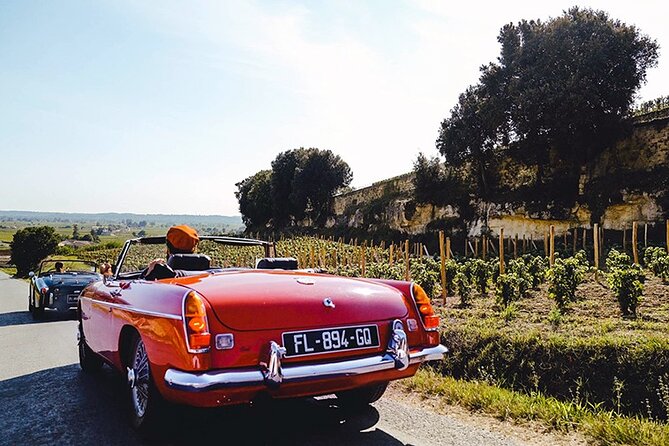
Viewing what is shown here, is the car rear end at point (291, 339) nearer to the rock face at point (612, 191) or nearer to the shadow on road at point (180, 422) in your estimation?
the shadow on road at point (180, 422)

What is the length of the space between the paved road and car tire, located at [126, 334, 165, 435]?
0.10 m

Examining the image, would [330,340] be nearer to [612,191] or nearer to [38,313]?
[38,313]

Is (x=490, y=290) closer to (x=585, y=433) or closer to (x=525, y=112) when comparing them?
(x=585, y=433)

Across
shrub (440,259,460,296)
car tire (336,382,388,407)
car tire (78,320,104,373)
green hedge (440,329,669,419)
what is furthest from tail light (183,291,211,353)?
shrub (440,259,460,296)

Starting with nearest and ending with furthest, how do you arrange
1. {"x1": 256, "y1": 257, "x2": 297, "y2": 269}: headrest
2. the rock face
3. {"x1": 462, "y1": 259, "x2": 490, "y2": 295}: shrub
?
{"x1": 256, "y1": 257, "x2": 297, "y2": 269}: headrest → {"x1": 462, "y1": 259, "x2": 490, "y2": 295}: shrub → the rock face

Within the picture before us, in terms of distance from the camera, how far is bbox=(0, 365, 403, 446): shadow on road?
357cm

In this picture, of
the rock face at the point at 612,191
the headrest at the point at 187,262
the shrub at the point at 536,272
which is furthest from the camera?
the rock face at the point at 612,191

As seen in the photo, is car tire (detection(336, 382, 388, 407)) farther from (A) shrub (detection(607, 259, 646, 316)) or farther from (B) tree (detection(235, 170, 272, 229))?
(B) tree (detection(235, 170, 272, 229))

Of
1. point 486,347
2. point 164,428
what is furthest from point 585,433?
point 486,347

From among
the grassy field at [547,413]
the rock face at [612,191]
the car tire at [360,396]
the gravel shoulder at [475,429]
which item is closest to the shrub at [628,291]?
the grassy field at [547,413]

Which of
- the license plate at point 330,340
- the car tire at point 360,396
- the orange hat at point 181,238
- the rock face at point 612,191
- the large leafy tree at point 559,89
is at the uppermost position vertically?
the large leafy tree at point 559,89

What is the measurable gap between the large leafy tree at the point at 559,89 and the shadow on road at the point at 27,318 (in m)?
24.4

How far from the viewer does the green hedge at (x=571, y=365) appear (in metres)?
5.86

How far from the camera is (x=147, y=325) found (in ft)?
11.4
